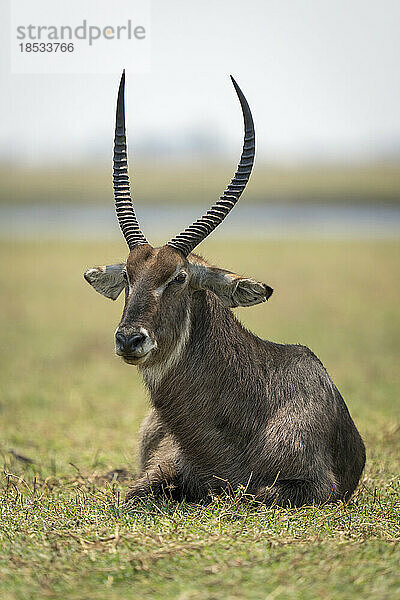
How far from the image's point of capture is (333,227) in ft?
177

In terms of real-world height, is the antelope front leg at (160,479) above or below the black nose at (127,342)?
below

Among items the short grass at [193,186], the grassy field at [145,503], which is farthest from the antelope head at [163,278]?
the short grass at [193,186]

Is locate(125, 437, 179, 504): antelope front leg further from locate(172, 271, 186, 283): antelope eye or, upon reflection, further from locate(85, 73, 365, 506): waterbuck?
locate(172, 271, 186, 283): antelope eye

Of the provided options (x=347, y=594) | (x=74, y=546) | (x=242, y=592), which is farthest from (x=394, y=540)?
(x=74, y=546)

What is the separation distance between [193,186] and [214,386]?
98.6 m

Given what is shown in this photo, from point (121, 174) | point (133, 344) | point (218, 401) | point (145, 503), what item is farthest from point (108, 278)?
point (145, 503)

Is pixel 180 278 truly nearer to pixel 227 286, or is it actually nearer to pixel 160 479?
pixel 227 286

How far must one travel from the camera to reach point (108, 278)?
7711mm

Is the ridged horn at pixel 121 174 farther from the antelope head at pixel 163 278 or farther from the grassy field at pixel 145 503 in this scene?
the grassy field at pixel 145 503

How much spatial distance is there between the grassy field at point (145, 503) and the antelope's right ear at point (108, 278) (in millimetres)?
1843

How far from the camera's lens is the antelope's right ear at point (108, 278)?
7617mm

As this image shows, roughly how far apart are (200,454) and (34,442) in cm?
401

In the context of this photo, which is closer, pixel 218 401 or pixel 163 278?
pixel 163 278

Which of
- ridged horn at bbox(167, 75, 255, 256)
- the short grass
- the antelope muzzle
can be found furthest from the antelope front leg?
the short grass
